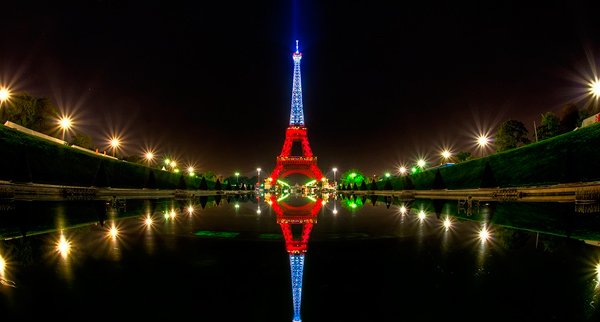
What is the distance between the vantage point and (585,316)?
2131mm

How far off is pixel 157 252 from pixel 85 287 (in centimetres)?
169

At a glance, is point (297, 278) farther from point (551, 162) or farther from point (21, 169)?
point (551, 162)

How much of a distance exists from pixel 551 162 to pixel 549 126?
33911 mm

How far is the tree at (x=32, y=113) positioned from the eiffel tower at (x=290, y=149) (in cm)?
3412

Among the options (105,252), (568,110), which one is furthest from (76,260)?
(568,110)

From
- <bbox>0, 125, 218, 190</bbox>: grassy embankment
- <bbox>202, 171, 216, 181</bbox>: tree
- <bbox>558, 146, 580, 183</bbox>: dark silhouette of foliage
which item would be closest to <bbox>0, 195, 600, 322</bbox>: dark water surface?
<bbox>558, 146, 580, 183</bbox>: dark silhouette of foliage

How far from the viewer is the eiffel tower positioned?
6488 cm

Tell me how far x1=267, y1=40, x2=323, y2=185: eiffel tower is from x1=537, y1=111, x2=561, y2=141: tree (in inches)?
1375

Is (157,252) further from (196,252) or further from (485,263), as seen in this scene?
(485,263)

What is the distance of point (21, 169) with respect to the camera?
630 inches

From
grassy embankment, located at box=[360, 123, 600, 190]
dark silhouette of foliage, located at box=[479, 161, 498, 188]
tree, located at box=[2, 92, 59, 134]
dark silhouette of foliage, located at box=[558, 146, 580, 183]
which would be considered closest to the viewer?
dark silhouette of foliage, located at box=[558, 146, 580, 183]

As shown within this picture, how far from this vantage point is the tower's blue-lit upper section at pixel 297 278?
7.75ft

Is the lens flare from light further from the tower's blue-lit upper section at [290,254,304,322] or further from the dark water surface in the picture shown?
the tower's blue-lit upper section at [290,254,304,322]

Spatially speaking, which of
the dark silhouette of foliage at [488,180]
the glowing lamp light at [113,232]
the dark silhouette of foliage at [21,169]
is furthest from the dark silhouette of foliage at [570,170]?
the dark silhouette of foliage at [21,169]
